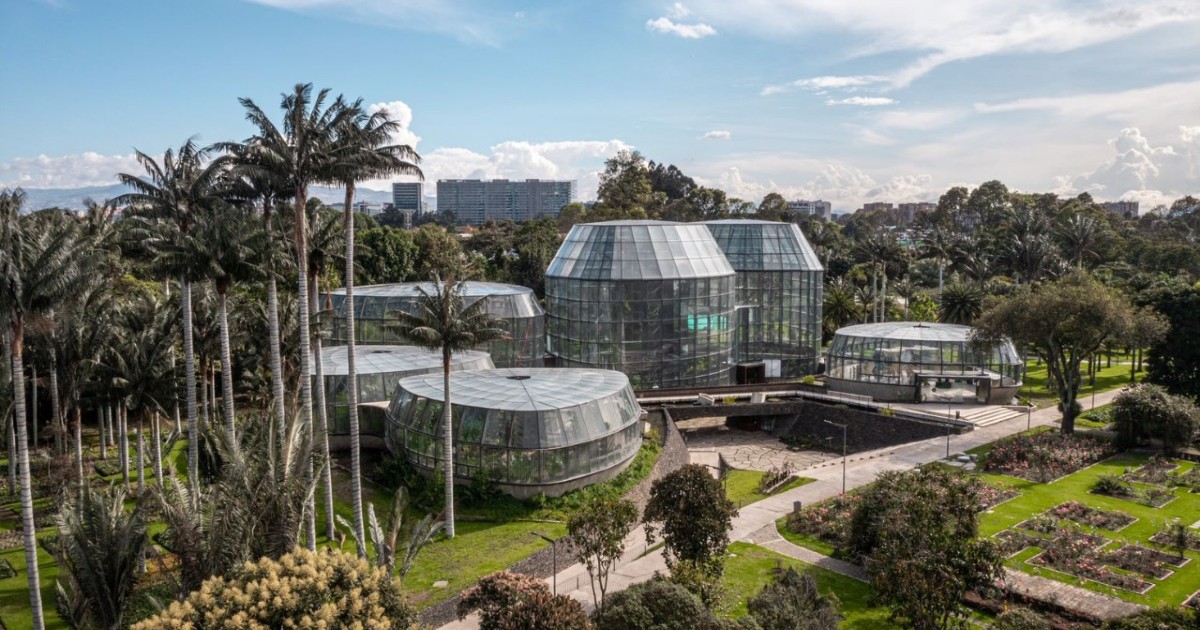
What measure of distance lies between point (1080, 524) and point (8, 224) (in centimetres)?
4020

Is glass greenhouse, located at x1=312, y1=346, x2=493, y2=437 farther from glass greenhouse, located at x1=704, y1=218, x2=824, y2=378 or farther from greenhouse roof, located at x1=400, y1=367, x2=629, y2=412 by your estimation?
glass greenhouse, located at x1=704, y1=218, x2=824, y2=378

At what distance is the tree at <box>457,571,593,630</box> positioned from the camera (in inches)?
784

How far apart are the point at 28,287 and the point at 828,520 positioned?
3039cm

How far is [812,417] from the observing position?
5472 cm

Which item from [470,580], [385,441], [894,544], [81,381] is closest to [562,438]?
[470,580]

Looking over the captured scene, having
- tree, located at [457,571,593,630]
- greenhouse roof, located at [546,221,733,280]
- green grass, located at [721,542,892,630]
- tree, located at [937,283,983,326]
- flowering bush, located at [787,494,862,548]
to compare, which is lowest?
green grass, located at [721,542,892,630]

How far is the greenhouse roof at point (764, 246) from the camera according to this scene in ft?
215

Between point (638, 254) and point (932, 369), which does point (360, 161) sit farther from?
point (932, 369)

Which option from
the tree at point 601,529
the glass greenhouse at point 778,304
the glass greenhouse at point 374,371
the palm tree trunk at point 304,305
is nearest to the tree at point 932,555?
the tree at point 601,529

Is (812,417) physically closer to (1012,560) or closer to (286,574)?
(1012,560)

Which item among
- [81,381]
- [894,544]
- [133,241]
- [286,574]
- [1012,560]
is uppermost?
[133,241]

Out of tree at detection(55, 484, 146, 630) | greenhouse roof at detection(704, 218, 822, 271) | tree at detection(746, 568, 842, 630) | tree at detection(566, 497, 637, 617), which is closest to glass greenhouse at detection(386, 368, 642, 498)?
tree at detection(566, 497, 637, 617)

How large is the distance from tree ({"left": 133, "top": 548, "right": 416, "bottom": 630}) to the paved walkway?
30.2 feet

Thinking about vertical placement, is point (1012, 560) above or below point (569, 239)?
below
